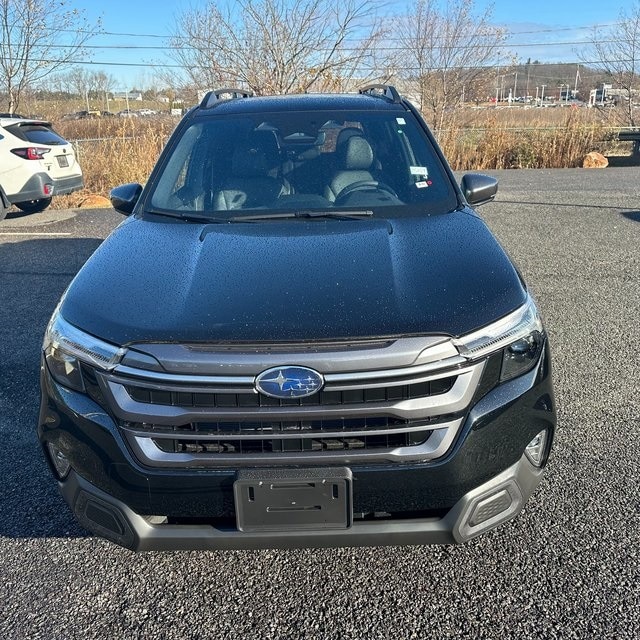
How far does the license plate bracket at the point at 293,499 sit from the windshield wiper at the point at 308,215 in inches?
56.1

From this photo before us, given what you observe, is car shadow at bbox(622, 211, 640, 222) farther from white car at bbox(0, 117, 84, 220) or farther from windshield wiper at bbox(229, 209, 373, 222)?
white car at bbox(0, 117, 84, 220)

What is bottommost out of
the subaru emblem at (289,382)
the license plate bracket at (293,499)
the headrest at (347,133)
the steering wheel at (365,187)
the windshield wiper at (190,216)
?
the license plate bracket at (293,499)

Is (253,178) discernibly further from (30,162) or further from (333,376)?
(30,162)

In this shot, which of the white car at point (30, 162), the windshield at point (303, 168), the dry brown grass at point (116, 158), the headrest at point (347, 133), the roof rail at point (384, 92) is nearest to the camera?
the windshield at point (303, 168)

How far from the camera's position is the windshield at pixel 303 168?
3.18 m

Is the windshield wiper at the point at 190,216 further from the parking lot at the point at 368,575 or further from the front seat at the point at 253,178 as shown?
the parking lot at the point at 368,575

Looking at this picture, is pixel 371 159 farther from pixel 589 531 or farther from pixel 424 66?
pixel 424 66

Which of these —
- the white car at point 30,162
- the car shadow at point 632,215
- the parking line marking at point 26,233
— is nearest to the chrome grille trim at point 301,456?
the parking line marking at point 26,233

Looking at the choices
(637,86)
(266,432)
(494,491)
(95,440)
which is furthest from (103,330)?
(637,86)

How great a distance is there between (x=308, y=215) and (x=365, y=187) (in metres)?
0.43

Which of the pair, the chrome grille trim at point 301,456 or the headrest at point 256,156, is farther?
the headrest at point 256,156

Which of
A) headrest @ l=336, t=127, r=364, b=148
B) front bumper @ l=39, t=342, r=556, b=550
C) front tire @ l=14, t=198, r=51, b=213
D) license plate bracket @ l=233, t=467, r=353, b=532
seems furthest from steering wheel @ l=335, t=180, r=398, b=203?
front tire @ l=14, t=198, r=51, b=213

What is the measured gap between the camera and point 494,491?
6.82 ft

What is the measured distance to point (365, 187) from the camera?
3285mm
